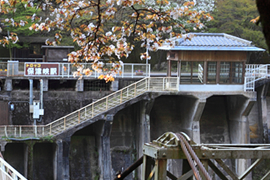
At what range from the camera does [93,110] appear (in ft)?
74.3

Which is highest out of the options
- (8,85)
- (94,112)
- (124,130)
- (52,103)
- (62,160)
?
(8,85)

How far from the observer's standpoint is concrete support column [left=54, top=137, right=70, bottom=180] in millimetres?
22000

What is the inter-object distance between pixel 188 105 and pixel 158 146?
63.7ft

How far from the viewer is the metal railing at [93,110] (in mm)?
21531

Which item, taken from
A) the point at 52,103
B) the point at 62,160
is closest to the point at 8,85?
the point at 52,103

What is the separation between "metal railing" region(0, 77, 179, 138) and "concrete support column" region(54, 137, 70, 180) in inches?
26.0

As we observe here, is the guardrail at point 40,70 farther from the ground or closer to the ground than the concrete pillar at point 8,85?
farther from the ground

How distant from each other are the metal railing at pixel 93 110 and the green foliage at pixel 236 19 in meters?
10.0

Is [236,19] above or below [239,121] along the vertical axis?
above

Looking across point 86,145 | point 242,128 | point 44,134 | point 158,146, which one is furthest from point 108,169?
point 158,146

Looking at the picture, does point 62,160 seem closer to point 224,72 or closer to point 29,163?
point 29,163

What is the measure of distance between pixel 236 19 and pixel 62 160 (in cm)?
1867

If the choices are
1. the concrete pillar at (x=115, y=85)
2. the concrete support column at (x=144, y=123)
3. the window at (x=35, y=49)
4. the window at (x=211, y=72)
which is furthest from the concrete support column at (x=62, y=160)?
the window at (x=35, y=49)

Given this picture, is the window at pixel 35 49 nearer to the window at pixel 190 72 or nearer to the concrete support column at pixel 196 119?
the window at pixel 190 72
